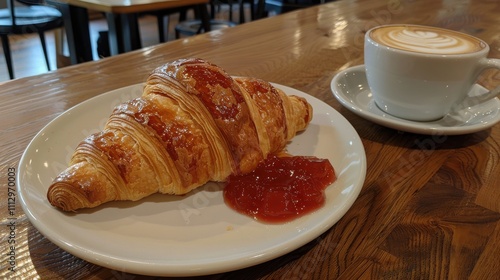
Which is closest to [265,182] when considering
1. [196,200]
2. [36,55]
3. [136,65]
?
[196,200]

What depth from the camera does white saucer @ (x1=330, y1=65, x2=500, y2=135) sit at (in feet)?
2.94

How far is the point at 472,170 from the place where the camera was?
33.2 inches

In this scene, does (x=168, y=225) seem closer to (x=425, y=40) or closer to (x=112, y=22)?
(x=425, y=40)

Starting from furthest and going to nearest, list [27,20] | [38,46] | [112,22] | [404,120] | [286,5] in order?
1. [38,46]
2. [286,5]
3. [27,20]
4. [112,22]
5. [404,120]

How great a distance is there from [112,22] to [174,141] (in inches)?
83.5

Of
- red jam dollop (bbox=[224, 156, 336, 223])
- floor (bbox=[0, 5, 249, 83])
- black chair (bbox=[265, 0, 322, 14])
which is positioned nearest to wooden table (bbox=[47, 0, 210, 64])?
floor (bbox=[0, 5, 249, 83])

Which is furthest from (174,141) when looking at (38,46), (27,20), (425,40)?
(38,46)

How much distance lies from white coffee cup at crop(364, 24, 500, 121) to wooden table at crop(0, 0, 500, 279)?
0.07m

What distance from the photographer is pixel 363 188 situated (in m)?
0.78

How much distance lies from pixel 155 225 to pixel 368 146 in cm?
54

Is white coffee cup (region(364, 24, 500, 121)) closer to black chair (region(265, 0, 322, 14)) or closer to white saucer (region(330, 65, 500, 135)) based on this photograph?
white saucer (region(330, 65, 500, 135))

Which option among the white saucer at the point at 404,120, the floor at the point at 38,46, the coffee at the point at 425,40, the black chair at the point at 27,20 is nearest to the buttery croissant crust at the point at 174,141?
the white saucer at the point at 404,120

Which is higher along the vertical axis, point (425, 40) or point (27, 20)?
point (425, 40)

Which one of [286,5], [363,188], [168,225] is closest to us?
[168,225]
